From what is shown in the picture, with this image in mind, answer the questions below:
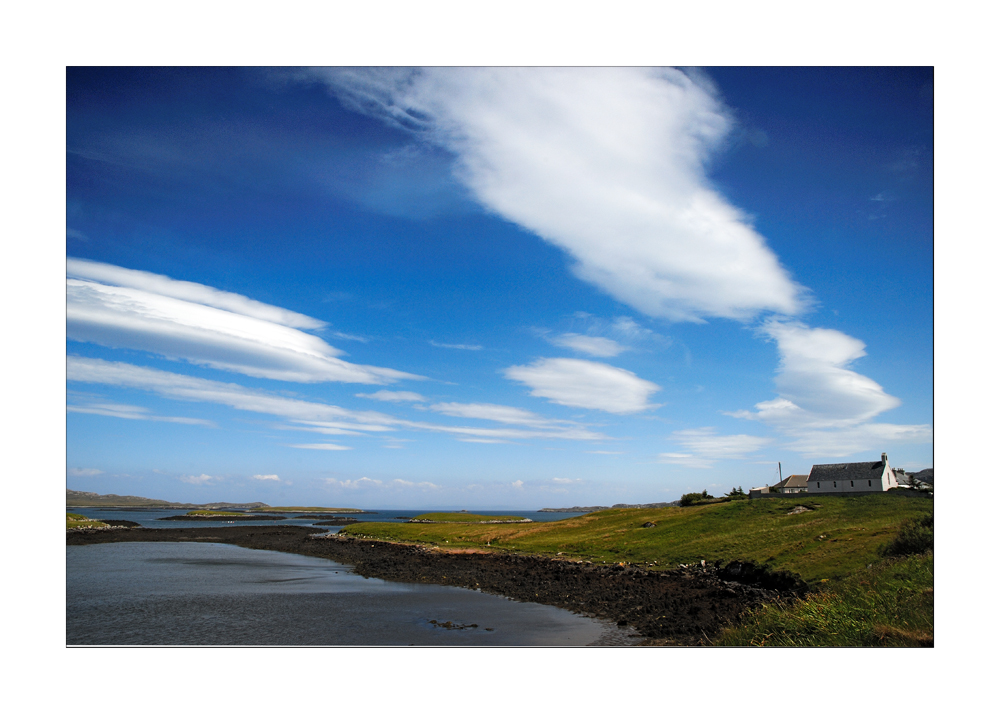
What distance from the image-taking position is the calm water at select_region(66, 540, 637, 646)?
26172mm

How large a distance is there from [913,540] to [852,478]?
47.9 meters

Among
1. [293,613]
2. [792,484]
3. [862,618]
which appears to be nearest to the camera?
[862,618]

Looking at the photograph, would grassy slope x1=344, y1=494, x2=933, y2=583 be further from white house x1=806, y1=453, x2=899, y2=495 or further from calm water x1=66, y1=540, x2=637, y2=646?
calm water x1=66, y1=540, x2=637, y2=646

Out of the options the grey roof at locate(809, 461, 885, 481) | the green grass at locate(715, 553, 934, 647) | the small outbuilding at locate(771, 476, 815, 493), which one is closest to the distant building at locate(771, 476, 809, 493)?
the small outbuilding at locate(771, 476, 815, 493)

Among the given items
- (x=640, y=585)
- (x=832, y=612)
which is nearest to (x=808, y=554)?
(x=640, y=585)

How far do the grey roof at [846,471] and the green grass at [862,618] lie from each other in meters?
52.7

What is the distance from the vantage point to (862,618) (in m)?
17.2

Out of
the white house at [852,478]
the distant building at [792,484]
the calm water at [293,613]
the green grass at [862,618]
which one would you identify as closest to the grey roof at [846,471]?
the white house at [852,478]

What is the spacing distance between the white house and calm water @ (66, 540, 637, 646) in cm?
5448

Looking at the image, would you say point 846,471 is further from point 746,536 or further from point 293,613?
point 293,613

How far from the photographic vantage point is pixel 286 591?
130ft

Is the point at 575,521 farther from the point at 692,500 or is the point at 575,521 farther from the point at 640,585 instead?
the point at 640,585

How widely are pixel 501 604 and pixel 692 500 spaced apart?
5573 cm

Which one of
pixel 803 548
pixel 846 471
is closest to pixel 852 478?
pixel 846 471
